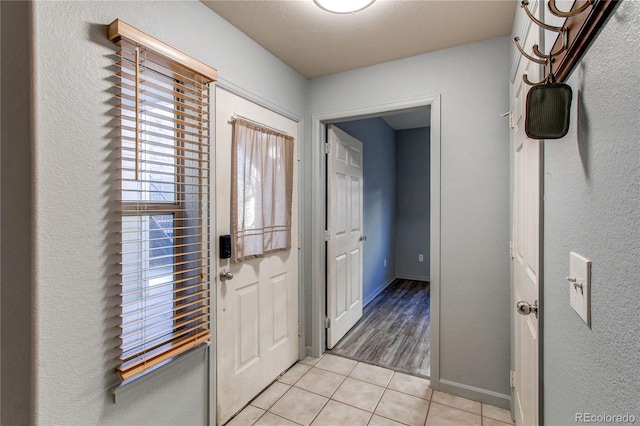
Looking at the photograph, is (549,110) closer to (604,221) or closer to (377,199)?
(604,221)

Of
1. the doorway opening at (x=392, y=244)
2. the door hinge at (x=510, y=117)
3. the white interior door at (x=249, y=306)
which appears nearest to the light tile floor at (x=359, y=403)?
the white interior door at (x=249, y=306)

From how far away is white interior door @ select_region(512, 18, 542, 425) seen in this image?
1.15 meters

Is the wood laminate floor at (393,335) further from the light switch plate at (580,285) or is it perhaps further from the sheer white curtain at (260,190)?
the light switch plate at (580,285)

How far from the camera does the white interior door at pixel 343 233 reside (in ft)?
9.09

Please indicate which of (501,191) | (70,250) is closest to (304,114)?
(501,191)

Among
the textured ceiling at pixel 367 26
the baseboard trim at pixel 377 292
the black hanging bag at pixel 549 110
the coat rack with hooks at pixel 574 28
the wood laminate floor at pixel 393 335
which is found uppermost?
the textured ceiling at pixel 367 26

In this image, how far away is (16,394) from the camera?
3.61 ft

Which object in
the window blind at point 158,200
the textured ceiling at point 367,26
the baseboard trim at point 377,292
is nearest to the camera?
the window blind at point 158,200

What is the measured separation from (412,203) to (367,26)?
12.5ft

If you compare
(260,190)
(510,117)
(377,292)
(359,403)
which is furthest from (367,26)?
(377,292)

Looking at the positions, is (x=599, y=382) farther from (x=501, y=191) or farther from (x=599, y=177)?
(x=501, y=191)

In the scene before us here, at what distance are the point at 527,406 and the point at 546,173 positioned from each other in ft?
3.63

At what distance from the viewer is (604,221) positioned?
566 mm

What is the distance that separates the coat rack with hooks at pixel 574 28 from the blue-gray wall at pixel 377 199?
2641 millimetres
